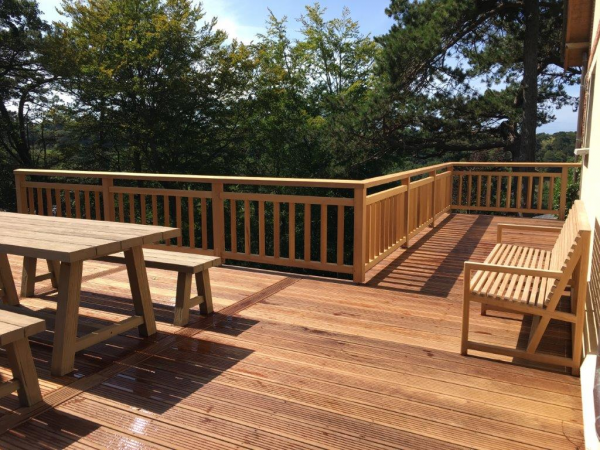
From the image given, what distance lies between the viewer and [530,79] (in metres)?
12.4

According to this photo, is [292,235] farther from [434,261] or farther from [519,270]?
[519,270]

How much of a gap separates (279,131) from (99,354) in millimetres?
16631

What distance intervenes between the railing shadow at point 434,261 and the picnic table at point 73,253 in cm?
216

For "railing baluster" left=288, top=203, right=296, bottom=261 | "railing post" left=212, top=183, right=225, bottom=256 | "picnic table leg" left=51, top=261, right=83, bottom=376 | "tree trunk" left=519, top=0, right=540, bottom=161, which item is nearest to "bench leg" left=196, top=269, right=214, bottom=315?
"picnic table leg" left=51, top=261, right=83, bottom=376

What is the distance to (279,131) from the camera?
19031mm

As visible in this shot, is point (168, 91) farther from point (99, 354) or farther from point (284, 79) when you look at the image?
point (99, 354)

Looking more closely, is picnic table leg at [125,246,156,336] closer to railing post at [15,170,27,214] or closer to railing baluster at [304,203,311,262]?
railing baluster at [304,203,311,262]

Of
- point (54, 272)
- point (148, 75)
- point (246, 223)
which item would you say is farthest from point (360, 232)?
point (148, 75)

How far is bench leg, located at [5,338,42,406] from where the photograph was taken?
7.57 feet

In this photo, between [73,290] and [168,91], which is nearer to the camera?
[73,290]

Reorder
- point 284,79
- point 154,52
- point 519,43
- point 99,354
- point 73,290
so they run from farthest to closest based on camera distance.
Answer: point 284,79
point 154,52
point 519,43
point 99,354
point 73,290

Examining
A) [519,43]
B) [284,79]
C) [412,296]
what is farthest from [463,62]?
[412,296]

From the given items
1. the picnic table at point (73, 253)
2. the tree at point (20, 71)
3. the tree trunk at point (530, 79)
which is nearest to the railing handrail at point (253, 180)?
the picnic table at point (73, 253)

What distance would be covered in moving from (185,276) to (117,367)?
815 millimetres
